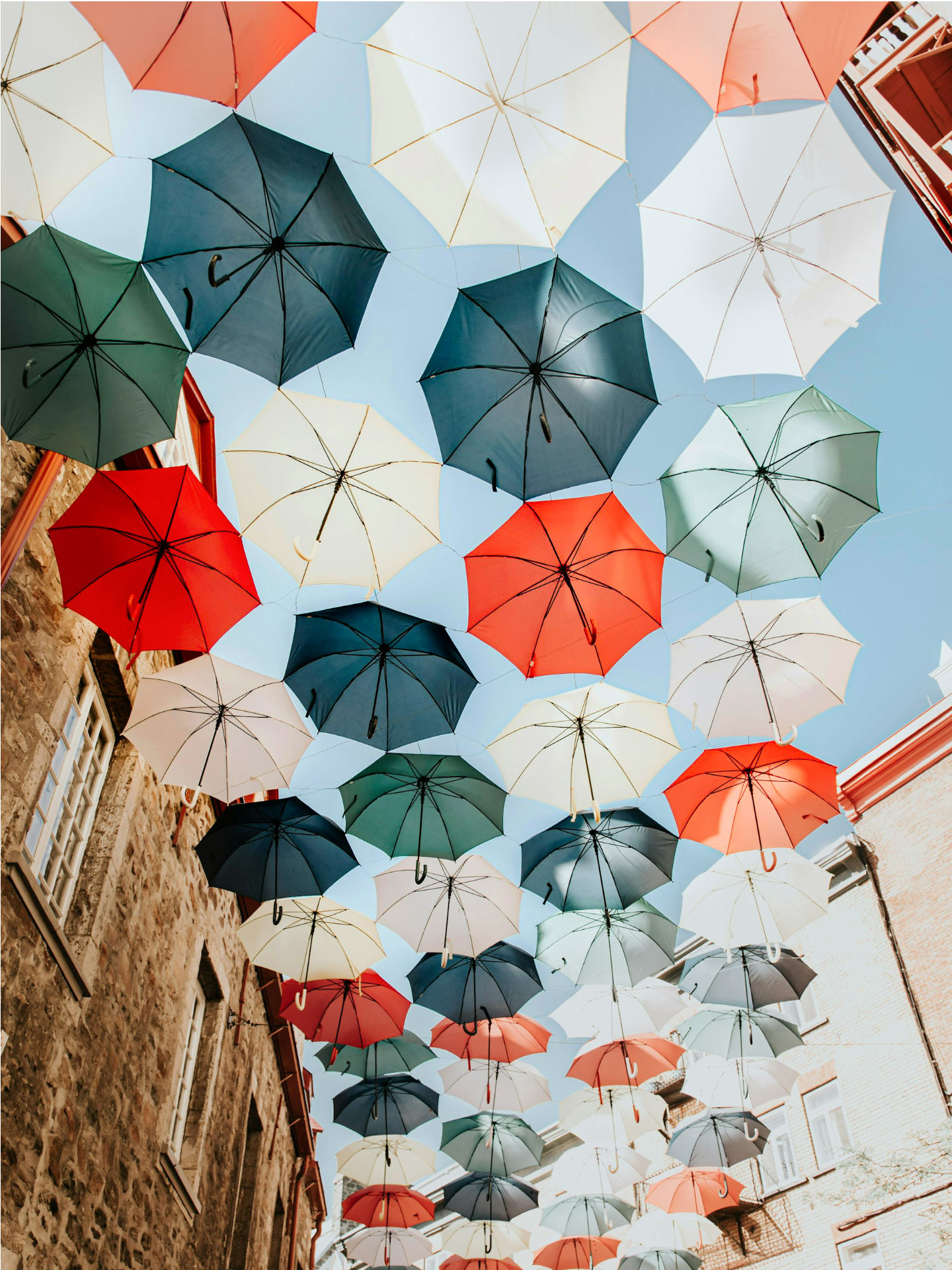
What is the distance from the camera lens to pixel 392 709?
9.05 meters

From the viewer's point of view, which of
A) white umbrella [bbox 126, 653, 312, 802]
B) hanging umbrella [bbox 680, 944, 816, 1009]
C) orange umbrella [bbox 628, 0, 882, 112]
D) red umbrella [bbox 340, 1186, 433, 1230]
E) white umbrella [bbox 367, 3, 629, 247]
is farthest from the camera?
red umbrella [bbox 340, 1186, 433, 1230]

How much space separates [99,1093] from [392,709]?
13.7 ft

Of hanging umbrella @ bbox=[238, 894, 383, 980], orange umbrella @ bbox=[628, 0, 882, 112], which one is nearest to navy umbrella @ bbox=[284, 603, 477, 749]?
hanging umbrella @ bbox=[238, 894, 383, 980]

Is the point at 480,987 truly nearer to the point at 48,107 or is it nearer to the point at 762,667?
the point at 762,667

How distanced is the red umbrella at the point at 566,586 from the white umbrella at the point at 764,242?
5.59ft

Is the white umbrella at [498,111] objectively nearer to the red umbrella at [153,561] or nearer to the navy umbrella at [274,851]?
the red umbrella at [153,561]

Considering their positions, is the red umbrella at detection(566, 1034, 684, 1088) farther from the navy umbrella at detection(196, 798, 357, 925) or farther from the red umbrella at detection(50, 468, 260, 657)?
the red umbrella at detection(50, 468, 260, 657)

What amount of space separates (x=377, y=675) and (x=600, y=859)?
4.04m

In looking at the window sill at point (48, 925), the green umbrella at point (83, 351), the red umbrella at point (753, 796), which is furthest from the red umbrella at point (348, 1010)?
the green umbrella at point (83, 351)

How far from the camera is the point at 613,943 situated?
12102 mm

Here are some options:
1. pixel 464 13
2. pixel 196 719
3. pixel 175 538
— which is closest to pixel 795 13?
pixel 464 13

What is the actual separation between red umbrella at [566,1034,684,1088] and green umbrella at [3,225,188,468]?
38.7 feet

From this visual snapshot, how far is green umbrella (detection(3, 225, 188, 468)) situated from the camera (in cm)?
589

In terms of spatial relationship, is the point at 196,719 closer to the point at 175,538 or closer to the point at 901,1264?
the point at 175,538
